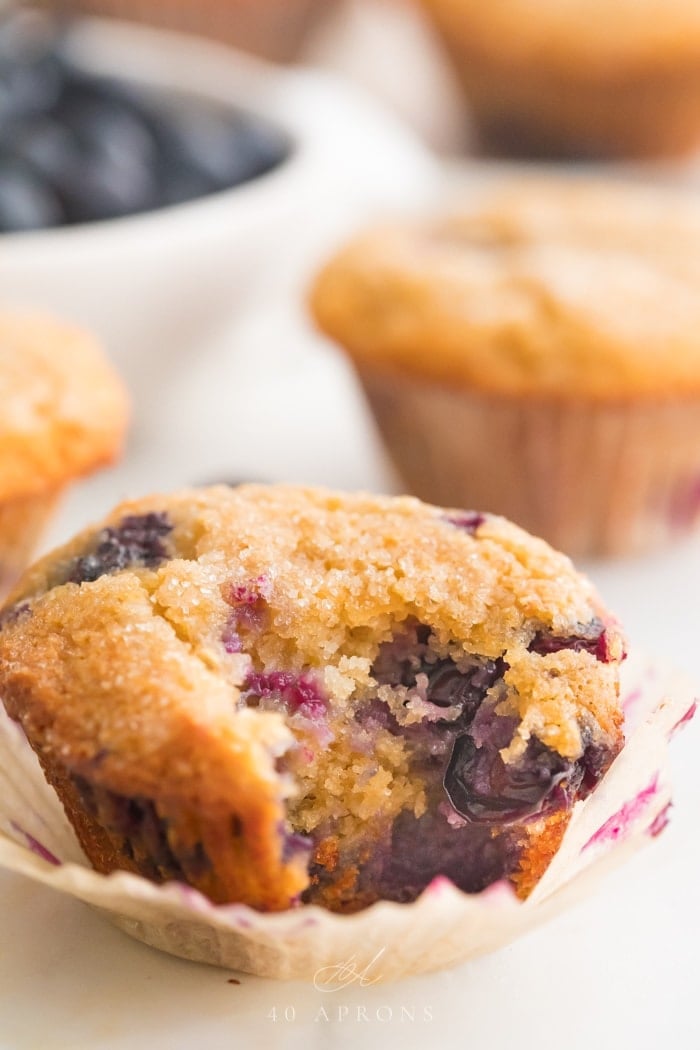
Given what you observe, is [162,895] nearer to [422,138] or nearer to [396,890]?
[396,890]

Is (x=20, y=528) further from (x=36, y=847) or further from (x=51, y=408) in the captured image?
(x=36, y=847)

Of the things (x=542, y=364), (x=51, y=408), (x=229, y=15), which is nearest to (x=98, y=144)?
(x=51, y=408)

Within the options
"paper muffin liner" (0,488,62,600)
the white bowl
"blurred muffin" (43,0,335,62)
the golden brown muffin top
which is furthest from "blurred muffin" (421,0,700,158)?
the golden brown muffin top

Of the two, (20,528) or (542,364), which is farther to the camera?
(542,364)

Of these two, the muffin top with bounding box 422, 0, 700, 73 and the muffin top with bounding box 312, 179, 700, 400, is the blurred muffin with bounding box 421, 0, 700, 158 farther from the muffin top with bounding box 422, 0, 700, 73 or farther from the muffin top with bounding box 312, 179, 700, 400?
the muffin top with bounding box 312, 179, 700, 400

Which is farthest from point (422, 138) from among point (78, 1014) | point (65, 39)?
point (78, 1014)

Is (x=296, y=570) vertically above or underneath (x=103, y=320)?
above
